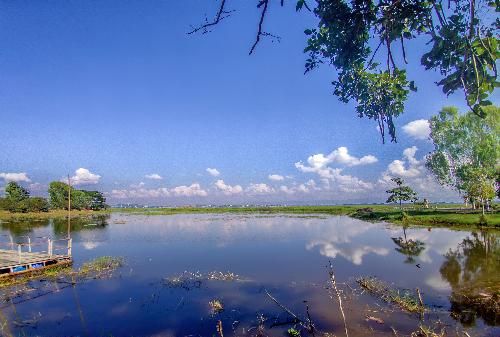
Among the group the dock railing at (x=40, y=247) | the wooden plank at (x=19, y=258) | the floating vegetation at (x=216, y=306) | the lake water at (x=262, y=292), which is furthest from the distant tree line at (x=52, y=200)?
the floating vegetation at (x=216, y=306)

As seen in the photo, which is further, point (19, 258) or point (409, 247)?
point (409, 247)

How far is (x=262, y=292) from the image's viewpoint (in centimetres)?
1803

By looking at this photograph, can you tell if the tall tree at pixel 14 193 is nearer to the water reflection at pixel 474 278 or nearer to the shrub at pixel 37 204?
the shrub at pixel 37 204

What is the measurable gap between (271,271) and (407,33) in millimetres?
20554

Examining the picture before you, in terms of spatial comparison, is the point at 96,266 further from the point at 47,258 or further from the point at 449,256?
the point at 449,256

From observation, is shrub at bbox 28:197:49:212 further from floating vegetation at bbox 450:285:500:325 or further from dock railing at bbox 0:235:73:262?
floating vegetation at bbox 450:285:500:325

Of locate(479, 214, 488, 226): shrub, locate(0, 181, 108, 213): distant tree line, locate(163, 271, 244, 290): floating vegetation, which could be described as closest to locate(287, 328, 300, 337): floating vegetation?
locate(163, 271, 244, 290): floating vegetation

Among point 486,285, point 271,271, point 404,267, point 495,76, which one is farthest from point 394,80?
point 404,267

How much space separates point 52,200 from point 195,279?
124367 millimetres

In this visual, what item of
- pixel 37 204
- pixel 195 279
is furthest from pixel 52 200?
pixel 195 279

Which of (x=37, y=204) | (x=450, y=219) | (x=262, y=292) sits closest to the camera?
(x=262, y=292)

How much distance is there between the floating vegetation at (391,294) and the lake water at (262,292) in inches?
19.4

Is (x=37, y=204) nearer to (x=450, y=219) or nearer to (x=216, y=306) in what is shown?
(x=216, y=306)

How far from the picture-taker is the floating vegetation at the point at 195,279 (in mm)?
19878
